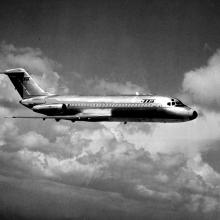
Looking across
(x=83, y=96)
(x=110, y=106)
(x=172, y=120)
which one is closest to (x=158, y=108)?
(x=172, y=120)

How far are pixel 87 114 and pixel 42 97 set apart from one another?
1165cm

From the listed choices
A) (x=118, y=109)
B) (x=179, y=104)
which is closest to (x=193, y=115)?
(x=179, y=104)

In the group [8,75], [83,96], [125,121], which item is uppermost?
[8,75]

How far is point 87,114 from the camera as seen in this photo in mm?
69250

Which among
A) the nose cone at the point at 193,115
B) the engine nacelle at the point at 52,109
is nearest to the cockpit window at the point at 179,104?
the nose cone at the point at 193,115

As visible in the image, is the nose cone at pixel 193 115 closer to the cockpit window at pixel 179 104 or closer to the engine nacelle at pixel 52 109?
the cockpit window at pixel 179 104

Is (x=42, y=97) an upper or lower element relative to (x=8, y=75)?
lower

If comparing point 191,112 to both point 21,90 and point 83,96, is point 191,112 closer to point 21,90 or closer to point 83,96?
point 83,96

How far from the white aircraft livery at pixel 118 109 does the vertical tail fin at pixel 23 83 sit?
631 centimetres

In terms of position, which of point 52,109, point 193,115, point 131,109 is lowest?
point 193,115

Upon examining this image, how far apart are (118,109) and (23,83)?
73.4ft

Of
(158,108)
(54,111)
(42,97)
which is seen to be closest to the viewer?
(158,108)

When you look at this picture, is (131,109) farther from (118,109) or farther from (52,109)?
(52,109)

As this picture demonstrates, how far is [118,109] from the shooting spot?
67125 mm
